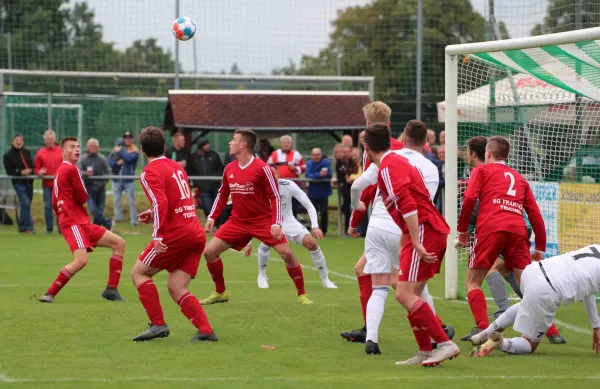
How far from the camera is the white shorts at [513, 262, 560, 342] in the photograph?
741 centimetres

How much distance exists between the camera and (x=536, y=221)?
27.5 feet

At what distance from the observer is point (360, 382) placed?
6.57 m

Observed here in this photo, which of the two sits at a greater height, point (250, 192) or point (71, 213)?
point (250, 192)

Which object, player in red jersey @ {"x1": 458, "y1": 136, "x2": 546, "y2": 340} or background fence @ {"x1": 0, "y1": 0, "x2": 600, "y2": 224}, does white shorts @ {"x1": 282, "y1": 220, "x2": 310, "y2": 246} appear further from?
background fence @ {"x1": 0, "y1": 0, "x2": 600, "y2": 224}

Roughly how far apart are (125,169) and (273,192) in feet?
35.7

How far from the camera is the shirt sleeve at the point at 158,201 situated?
7.96 meters

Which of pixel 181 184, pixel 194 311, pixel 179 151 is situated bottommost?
pixel 194 311

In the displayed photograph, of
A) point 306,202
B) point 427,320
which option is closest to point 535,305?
point 427,320

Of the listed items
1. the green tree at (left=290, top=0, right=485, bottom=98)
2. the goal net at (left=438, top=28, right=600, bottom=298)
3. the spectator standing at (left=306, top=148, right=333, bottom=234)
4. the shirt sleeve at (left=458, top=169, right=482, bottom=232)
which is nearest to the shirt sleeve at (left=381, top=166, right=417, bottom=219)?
the shirt sleeve at (left=458, top=169, right=482, bottom=232)

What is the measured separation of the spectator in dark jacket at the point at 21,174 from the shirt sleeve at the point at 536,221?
13086 mm

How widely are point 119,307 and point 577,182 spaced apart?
17.0ft

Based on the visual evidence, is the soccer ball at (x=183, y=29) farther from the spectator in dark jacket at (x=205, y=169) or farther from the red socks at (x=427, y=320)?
the red socks at (x=427, y=320)

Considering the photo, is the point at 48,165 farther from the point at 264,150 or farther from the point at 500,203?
the point at 500,203

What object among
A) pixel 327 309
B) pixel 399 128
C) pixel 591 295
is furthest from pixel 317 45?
pixel 591 295
